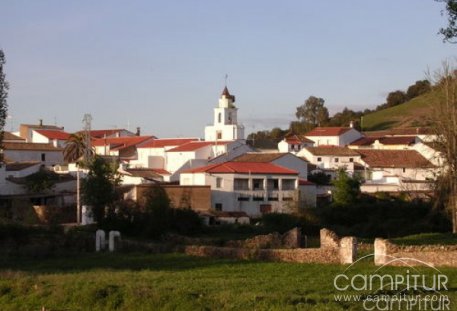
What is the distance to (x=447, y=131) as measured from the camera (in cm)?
4700

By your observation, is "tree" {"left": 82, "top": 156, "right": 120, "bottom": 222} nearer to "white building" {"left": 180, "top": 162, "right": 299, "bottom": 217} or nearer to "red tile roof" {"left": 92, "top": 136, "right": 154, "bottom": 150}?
"white building" {"left": 180, "top": 162, "right": 299, "bottom": 217}

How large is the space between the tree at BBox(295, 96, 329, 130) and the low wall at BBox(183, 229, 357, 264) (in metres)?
115

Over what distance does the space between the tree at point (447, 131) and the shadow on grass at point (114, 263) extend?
20064mm

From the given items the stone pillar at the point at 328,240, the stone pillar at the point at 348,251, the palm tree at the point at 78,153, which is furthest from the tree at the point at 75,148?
the stone pillar at the point at 348,251

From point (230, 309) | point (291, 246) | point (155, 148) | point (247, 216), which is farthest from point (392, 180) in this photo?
point (230, 309)

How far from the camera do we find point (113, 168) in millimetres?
56719

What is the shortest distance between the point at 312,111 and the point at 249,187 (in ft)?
284

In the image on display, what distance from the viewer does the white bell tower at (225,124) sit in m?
98.6

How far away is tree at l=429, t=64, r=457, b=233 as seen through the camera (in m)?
46.8

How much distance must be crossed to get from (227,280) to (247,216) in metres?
36.3

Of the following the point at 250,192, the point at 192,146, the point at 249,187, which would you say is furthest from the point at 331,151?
the point at 250,192

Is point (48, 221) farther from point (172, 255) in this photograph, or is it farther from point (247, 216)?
point (172, 255)

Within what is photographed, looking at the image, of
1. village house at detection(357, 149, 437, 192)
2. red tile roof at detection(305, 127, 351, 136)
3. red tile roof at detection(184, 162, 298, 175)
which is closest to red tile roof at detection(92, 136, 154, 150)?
red tile roof at detection(305, 127, 351, 136)

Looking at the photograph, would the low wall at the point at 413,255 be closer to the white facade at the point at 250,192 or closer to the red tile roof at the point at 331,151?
the white facade at the point at 250,192
